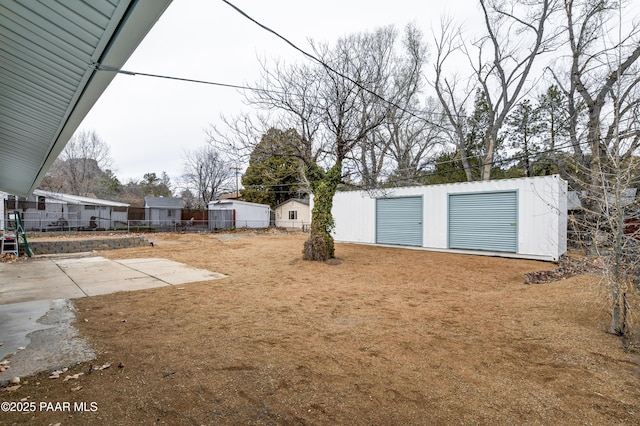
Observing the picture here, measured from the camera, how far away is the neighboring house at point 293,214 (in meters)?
29.5

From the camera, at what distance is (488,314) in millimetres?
4125

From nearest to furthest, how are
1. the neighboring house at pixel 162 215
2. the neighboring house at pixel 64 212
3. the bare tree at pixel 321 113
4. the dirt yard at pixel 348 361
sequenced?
1. the dirt yard at pixel 348 361
2. the bare tree at pixel 321 113
3. the neighboring house at pixel 64 212
4. the neighboring house at pixel 162 215

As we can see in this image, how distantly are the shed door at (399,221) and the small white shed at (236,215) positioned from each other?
48.6 feet

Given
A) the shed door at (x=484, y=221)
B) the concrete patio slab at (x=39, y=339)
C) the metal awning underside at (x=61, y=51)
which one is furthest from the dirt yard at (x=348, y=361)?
the shed door at (x=484, y=221)

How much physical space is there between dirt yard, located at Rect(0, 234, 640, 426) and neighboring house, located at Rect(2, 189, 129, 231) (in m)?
18.3

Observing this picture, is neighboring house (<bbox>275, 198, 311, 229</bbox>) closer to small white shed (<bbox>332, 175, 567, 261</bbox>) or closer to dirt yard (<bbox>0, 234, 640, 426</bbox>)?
small white shed (<bbox>332, 175, 567, 261</bbox>)

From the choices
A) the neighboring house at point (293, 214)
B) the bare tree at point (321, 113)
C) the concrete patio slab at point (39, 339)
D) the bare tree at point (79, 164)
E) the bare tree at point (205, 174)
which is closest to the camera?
the concrete patio slab at point (39, 339)

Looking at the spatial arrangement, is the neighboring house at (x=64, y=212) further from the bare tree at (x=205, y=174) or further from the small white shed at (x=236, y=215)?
the bare tree at (x=205, y=174)

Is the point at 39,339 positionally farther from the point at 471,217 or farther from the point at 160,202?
the point at 160,202

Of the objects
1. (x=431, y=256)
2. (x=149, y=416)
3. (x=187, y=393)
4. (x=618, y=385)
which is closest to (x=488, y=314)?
(x=618, y=385)

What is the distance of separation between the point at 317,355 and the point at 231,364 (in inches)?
31.0

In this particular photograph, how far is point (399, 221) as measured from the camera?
39.7 feet

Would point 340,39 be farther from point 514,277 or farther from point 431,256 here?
point 514,277

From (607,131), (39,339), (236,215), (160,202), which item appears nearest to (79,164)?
(160,202)
